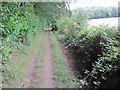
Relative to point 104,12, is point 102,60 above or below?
below

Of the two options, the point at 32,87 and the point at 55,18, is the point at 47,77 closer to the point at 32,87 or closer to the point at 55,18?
the point at 32,87

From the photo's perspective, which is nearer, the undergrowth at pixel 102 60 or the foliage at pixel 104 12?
the undergrowth at pixel 102 60

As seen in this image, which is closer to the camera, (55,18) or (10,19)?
(10,19)

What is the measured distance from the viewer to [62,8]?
46.5 ft

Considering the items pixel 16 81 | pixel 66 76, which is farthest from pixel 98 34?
pixel 16 81

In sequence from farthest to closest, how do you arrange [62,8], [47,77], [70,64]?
[62,8], [70,64], [47,77]

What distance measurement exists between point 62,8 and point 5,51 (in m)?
12.8

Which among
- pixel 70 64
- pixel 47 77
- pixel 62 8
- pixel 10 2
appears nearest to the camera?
pixel 10 2

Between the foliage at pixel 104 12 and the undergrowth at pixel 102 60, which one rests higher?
the foliage at pixel 104 12

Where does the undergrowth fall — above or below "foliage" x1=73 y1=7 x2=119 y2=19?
below

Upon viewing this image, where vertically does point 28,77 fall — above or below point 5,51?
below

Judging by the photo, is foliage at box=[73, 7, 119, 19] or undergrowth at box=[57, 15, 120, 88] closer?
undergrowth at box=[57, 15, 120, 88]

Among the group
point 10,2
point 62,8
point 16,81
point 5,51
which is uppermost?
point 62,8

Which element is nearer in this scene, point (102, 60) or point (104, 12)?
point (102, 60)
